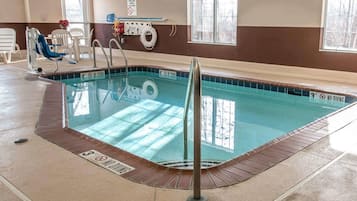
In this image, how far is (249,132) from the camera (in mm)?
4297

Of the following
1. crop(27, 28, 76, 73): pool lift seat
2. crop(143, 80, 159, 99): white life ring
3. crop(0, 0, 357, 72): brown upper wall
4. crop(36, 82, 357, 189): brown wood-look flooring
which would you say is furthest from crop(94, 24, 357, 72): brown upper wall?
crop(27, 28, 76, 73): pool lift seat

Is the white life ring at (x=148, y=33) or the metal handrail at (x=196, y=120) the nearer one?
the metal handrail at (x=196, y=120)

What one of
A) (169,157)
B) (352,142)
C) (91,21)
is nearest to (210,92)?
(169,157)

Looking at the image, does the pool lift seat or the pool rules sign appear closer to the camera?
the pool lift seat

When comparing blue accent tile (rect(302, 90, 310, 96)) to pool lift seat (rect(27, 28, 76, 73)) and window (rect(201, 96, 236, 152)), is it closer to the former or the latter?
→ window (rect(201, 96, 236, 152))

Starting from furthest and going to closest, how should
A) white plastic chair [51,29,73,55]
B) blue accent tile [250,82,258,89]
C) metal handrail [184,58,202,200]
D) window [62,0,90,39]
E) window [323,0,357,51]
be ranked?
window [62,0,90,39]
white plastic chair [51,29,73,55]
blue accent tile [250,82,258,89]
window [323,0,357,51]
metal handrail [184,58,202,200]

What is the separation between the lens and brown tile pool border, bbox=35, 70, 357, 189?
2.37 m

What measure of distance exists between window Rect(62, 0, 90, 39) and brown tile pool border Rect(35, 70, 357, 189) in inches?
320

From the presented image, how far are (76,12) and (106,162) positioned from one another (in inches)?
391

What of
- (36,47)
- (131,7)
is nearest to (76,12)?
(131,7)

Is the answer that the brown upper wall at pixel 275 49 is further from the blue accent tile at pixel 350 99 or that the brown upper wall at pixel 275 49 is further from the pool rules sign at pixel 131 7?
the pool rules sign at pixel 131 7

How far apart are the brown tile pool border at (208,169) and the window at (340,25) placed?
264 cm

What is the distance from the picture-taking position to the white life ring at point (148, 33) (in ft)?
31.0

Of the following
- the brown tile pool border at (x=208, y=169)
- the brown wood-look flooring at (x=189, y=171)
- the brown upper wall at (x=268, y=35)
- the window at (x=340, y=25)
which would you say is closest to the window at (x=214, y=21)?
the brown upper wall at (x=268, y=35)
